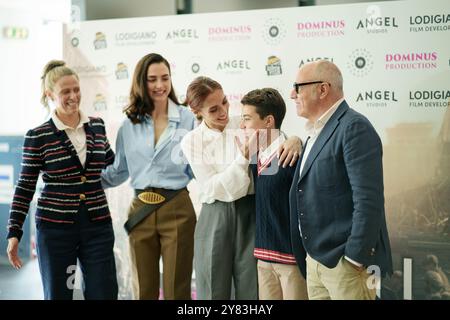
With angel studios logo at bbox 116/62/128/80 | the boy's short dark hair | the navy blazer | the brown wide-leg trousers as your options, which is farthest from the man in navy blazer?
angel studios logo at bbox 116/62/128/80

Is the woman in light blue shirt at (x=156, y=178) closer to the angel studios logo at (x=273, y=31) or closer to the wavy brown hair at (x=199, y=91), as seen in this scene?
the wavy brown hair at (x=199, y=91)

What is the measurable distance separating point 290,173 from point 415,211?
2.35 ft

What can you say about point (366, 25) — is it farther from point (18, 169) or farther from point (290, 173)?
point (18, 169)

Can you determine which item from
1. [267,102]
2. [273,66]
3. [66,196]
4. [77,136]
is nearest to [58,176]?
[66,196]

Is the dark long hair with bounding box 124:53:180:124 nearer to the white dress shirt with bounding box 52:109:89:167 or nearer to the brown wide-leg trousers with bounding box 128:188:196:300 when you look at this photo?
the white dress shirt with bounding box 52:109:89:167

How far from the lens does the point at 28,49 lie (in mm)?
3613

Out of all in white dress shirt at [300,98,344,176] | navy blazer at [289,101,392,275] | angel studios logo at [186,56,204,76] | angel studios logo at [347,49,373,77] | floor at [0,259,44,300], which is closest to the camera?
navy blazer at [289,101,392,275]

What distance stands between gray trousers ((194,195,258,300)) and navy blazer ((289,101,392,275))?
1.04ft

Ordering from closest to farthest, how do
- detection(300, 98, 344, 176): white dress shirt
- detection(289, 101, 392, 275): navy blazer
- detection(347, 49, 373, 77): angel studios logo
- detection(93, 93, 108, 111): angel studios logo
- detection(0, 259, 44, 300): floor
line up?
detection(289, 101, 392, 275): navy blazer
detection(300, 98, 344, 176): white dress shirt
detection(347, 49, 373, 77): angel studios logo
detection(93, 93, 108, 111): angel studios logo
detection(0, 259, 44, 300): floor

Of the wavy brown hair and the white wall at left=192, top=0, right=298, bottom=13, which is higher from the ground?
the white wall at left=192, top=0, right=298, bottom=13

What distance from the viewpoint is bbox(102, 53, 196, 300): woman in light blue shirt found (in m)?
3.34

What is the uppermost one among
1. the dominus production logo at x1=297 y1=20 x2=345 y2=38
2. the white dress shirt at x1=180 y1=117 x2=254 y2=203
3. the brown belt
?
the dominus production logo at x1=297 y1=20 x2=345 y2=38

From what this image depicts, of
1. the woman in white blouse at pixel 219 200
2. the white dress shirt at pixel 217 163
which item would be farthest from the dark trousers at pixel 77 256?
the white dress shirt at pixel 217 163

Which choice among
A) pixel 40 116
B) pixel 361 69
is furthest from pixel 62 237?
pixel 361 69
